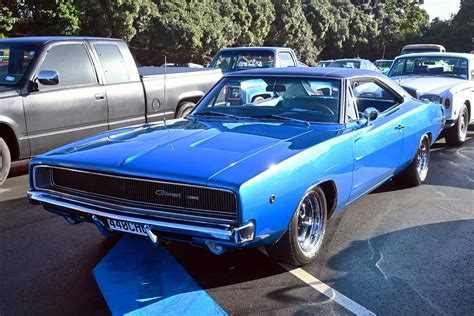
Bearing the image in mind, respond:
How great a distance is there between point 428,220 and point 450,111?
3.83m

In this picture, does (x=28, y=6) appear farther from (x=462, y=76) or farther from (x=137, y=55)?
(x=462, y=76)

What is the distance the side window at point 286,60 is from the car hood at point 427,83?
285 cm

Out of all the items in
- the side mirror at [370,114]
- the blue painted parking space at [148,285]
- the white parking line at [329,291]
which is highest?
the side mirror at [370,114]

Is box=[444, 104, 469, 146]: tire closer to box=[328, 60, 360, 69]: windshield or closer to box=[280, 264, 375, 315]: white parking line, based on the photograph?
box=[280, 264, 375, 315]: white parking line

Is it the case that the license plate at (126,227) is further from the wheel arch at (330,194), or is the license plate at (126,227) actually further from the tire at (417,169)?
the tire at (417,169)

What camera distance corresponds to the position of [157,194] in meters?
3.41

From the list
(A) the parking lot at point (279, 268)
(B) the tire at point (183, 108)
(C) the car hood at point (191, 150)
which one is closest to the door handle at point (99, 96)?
(B) the tire at point (183, 108)

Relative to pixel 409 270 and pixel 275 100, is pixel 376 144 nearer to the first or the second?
pixel 275 100

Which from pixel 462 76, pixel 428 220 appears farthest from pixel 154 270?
pixel 462 76

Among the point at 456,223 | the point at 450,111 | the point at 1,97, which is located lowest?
the point at 456,223

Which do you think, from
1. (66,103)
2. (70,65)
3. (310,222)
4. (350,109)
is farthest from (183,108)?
(310,222)

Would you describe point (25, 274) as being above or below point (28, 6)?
below

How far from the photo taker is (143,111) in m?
7.80

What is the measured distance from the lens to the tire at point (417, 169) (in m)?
6.08
